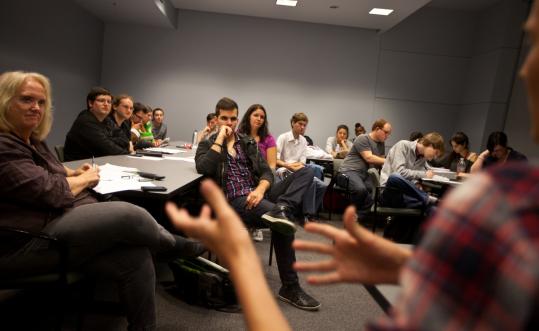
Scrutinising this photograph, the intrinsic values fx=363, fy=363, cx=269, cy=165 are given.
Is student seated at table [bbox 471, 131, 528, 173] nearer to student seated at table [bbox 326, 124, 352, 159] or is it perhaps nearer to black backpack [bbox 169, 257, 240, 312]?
black backpack [bbox 169, 257, 240, 312]

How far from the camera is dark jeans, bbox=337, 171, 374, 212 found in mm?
4102

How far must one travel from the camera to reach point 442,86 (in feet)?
25.6

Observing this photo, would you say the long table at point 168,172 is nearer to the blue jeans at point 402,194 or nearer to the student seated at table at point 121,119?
the student seated at table at point 121,119

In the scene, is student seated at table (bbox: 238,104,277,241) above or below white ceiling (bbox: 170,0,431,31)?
below

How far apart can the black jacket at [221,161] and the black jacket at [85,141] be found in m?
0.98

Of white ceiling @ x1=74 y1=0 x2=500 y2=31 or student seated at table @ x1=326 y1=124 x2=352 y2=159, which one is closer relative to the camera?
white ceiling @ x1=74 y1=0 x2=500 y2=31

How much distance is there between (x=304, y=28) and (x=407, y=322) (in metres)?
7.98

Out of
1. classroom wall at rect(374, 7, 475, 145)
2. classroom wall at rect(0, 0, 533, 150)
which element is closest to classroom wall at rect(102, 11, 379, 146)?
classroom wall at rect(0, 0, 533, 150)

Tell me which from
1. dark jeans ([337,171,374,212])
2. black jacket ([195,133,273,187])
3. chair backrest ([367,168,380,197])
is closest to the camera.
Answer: black jacket ([195,133,273,187])

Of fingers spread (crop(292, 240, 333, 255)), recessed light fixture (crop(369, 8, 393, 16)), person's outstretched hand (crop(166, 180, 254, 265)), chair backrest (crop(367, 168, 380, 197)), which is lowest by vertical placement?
chair backrest (crop(367, 168, 380, 197))

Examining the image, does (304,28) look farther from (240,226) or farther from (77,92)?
(240,226)

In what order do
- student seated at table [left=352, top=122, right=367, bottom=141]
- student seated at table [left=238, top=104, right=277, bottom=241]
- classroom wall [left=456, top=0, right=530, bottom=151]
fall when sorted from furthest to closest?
1. student seated at table [left=352, top=122, right=367, bottom=141]
2. classroom wall [left=456, top=0, right=530, bottom=151]
3. student seated at table [left=238, top=104, right=277, bottom=241]

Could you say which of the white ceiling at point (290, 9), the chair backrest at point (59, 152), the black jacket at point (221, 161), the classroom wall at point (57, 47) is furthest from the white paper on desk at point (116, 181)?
the white ceiling at point (290, 9)

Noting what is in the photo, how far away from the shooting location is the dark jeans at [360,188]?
13.5 feet
